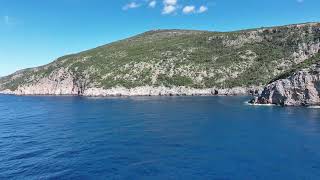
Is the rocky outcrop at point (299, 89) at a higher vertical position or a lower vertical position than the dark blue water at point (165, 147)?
higher

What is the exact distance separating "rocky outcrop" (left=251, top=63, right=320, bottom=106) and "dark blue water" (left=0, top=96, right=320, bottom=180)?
15.1m

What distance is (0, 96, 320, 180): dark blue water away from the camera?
159 feet

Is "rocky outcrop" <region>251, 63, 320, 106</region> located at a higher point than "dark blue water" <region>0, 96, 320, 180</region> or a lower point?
higher

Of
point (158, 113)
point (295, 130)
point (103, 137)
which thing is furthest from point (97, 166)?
point (158, 113)

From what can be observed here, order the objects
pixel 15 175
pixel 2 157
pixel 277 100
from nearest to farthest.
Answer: pixel 15 175 → pixel 2 157 → pixel 277 100

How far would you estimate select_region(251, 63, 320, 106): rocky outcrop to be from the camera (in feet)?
376

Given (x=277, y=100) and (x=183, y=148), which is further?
(x=277, y=100)

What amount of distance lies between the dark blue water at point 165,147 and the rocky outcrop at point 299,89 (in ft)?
49.7

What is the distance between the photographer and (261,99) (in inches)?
5123

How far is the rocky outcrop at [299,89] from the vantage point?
115m

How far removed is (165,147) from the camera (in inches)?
2466

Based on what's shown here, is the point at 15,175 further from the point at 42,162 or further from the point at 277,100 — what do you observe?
the point at 277,100

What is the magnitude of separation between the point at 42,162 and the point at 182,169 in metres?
19.2

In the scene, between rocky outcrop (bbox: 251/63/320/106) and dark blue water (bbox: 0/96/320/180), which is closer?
dark blue water (bbox: 0/96/320/180)
